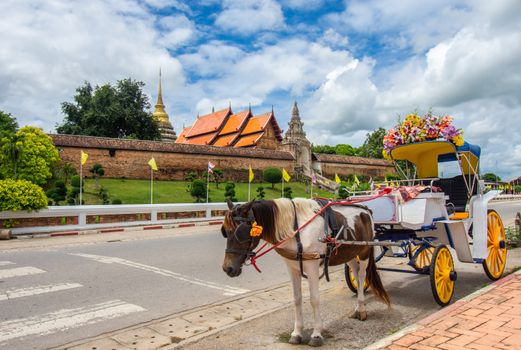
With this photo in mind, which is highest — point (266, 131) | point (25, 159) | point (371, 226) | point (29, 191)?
point (266, 131)

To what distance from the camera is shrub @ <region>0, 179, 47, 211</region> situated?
13.1m

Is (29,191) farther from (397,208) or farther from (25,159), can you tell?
(397,208)

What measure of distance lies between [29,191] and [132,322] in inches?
433

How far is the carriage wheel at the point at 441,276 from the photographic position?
4.89m

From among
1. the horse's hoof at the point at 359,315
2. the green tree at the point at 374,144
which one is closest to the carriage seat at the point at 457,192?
the horse's hoof at the point at 359,315

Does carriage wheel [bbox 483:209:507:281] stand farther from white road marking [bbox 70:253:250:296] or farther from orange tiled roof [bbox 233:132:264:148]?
orange tiled roof [bbox 233:132:264:148]

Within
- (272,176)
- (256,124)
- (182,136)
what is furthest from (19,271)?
(182,136)

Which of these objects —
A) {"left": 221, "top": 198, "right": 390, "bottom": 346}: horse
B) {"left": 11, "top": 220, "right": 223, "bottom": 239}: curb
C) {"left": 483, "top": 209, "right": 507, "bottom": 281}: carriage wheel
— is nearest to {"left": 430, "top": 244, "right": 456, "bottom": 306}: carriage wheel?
{"left": 221, "top": 198, "right": 390, "bottom": 346}: horse

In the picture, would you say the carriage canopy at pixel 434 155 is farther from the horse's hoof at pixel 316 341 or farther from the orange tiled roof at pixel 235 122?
the orange tiled roof at pixel 235 122

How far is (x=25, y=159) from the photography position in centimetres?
2145

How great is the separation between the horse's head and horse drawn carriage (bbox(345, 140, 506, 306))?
5.45ft

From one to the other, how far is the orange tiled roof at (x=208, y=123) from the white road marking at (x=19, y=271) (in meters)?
45.8

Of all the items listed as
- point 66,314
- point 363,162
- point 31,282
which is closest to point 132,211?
point 31,282

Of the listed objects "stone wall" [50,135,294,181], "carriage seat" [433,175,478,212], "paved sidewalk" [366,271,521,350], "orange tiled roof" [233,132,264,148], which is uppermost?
"orange tiled roof" [233,132,264,148]
